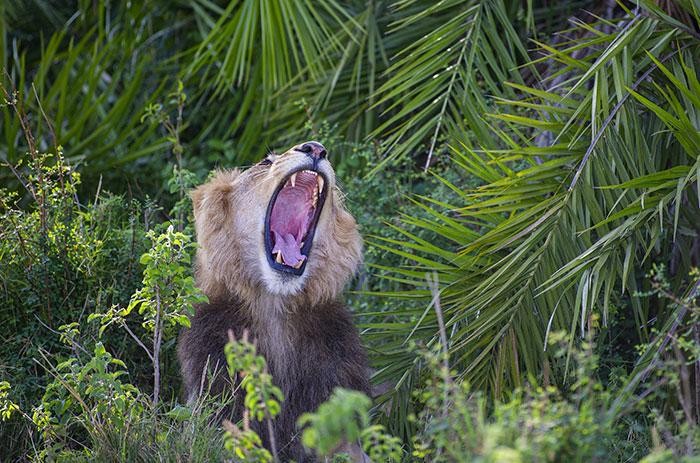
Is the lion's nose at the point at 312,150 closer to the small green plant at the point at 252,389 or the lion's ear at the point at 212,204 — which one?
the lion's ear at the point at 212,204

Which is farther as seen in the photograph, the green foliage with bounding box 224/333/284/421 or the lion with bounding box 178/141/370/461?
the lion with bounding box 178/141/370/461

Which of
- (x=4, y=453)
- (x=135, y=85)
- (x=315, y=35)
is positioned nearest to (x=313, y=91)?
(x=315, y=35)

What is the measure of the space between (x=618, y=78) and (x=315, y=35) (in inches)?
83.7

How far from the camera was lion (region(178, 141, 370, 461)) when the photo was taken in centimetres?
449

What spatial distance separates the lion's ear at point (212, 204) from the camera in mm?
4758

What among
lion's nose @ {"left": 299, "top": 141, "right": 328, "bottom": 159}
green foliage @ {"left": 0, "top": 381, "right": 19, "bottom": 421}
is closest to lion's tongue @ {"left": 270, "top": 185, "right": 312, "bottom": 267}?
lion's nose @ {"left": 299, "top": 141, "right": 328, "bottom": 159}

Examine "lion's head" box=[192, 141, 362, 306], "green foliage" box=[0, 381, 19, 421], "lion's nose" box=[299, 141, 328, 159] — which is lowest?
"green foliage" box=[0, 381, 19, 421]

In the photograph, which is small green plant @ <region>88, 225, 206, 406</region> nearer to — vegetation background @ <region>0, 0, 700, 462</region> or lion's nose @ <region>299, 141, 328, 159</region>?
vegetation background @ <region>0, 0, 700, 462</region>

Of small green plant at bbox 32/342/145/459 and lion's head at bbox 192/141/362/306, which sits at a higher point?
lion's head at bbox 192/141/362/306

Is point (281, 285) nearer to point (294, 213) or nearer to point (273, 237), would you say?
point (273, 237)

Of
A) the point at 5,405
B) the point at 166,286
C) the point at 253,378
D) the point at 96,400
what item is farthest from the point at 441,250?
the point at 253,378

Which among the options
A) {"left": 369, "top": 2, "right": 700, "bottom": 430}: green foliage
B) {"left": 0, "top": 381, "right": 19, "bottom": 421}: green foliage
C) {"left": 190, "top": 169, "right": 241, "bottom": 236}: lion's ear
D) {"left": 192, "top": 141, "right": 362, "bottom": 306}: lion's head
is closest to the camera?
{"left": 0, "top": 381, "right": 19, "bottom": 421}: green foliage

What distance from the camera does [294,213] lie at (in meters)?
5.01

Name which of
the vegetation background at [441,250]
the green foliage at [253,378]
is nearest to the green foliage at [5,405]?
the vegetation background at [441,250]
